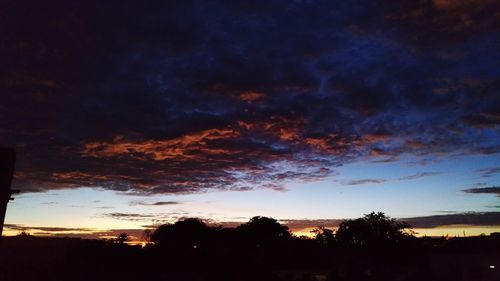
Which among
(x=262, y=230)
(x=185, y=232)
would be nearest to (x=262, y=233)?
(x=262, y=230)

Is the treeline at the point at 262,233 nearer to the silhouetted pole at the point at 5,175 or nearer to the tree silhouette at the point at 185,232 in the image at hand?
the tree silhouette at the point at 185,232

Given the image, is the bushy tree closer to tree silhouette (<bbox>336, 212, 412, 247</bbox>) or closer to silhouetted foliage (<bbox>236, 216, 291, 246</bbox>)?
silhouetted foliage (<bbox>236, 216, 291, 246</bbox>)

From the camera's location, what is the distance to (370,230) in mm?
131500

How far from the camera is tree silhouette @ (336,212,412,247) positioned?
127769 mm

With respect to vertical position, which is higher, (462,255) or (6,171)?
(6,171)

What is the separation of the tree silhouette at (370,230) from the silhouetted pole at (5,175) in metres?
117

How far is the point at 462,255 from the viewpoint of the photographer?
6100cm

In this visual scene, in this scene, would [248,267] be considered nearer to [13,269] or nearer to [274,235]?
[13,269]

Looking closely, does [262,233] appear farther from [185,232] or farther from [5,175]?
[5,175]

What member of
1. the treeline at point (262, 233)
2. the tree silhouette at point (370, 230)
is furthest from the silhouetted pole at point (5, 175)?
the tree silhouette at point (370, 230)

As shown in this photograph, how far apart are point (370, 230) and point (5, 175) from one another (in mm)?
123637

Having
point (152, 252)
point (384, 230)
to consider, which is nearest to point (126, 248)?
point (152, 252)

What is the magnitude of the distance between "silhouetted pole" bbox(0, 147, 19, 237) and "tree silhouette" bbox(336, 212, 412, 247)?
116974 millimetres

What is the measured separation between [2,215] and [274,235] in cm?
10425
